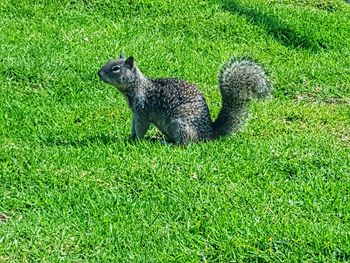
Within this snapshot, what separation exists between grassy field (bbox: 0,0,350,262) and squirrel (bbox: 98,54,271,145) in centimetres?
16

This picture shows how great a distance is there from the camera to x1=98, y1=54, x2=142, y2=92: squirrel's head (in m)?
6.11

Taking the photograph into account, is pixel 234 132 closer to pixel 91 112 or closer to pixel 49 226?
pixel 91 112

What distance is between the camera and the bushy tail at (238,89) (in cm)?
590

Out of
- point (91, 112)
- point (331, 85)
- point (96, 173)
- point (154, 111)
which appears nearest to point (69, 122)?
point (91, 112)

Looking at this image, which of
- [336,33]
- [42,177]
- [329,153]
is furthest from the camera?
[336,33]

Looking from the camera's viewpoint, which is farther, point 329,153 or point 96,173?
point 329,153

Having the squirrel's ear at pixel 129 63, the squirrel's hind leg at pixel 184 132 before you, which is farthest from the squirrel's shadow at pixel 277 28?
the squirrel's hind leg at pixel 184 132

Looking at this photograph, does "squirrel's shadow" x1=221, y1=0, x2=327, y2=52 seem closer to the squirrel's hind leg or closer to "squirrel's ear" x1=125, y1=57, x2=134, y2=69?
"squirrel's ear" x1=125, y1=57, x2=134, y2=69

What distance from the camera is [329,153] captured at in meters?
5.83

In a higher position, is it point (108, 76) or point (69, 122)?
point (108, 76)

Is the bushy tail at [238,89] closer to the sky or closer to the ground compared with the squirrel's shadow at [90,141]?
closer to the sky

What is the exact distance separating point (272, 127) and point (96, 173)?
1.90 meters

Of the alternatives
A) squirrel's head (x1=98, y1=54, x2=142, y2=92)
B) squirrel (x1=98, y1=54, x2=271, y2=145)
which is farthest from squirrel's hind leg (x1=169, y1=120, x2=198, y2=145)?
squirrel's head (x1=98, y1=54, x2=142, y2=92)

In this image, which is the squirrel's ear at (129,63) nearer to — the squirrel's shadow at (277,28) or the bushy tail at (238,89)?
the bushy tail at (238,89)
